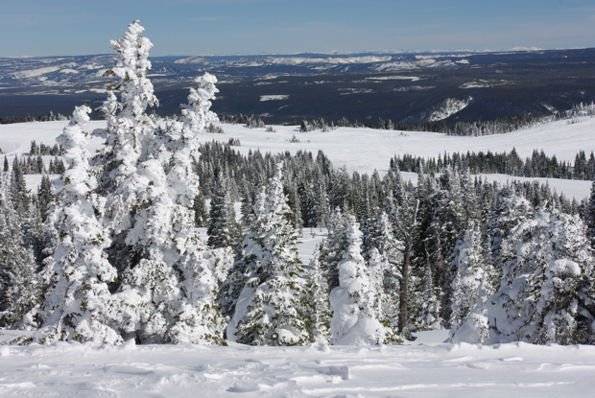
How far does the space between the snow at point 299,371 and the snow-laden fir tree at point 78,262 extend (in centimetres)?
370

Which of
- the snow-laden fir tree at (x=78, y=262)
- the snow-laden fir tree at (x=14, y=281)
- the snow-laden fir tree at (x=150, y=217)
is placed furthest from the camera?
the snow-laden fir tree at (x=14, y=281)

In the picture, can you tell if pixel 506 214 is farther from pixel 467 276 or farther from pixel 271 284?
pixel 271 284

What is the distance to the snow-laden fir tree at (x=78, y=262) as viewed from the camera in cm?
1532

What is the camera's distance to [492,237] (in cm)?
5275

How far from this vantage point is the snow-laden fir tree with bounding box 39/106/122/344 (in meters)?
15.3

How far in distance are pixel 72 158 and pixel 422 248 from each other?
56.2 meters

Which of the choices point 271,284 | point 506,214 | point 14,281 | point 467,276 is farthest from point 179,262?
point 14,281

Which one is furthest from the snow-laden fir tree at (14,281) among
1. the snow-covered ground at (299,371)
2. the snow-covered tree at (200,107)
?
the snow-covered ground at (299,371)

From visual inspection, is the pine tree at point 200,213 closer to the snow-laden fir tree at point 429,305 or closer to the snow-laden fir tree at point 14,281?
the snow-laden fir tree at point 14,281

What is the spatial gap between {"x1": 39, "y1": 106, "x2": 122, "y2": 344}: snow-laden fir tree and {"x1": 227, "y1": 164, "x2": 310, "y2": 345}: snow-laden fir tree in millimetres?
7936

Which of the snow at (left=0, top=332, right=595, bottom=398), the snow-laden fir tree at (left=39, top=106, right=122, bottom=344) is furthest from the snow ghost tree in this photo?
the snow at (left=0, top=332, right=595, bottom=398)

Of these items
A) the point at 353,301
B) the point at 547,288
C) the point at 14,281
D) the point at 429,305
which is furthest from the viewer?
the point at 14,281

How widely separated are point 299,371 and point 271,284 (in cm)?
1367

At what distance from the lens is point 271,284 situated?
23141 millimetres
